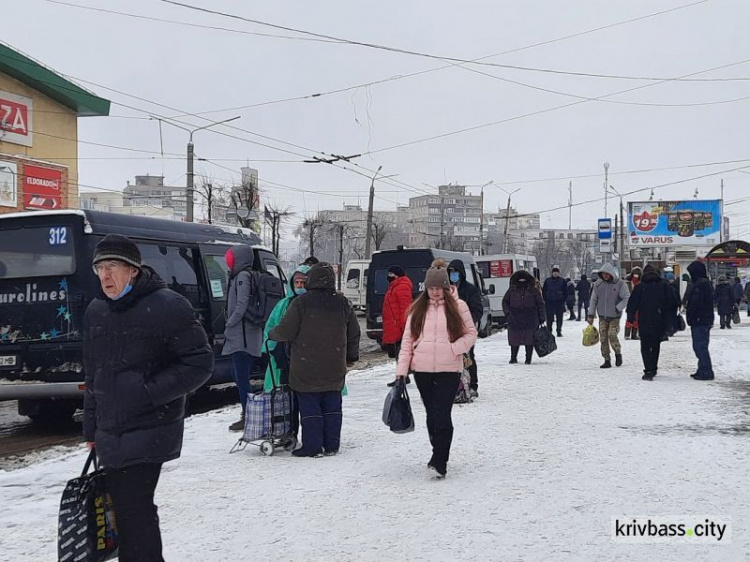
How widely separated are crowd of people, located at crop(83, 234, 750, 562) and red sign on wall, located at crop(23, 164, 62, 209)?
23.2m

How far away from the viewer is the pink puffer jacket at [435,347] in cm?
616

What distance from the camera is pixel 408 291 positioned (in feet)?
36.9

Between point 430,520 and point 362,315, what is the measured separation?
125ft

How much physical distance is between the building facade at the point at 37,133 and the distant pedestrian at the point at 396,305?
23.1 metres

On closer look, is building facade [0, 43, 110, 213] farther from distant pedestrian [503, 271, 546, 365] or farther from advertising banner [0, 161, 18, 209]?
distant pedestrian [503, 271, 546, 365]

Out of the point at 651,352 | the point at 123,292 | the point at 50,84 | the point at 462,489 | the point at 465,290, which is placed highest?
the point at 50,84

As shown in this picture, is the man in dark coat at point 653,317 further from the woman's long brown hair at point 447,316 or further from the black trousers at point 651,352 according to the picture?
the woman's long brown hair at point 447,316

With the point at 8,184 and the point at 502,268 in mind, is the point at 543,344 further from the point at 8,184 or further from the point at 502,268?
the point at 8,184

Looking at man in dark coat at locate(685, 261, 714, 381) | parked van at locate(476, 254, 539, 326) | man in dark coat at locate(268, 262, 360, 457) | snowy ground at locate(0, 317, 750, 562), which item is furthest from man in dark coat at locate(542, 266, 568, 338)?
man in dark coat at locate(268, 262, 360, 457)

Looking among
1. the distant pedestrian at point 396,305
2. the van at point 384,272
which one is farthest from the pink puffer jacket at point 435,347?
the van at point 384,272

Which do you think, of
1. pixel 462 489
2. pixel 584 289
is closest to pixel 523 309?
pixel 462 489

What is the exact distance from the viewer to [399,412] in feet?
20.5

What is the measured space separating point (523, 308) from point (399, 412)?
824 cm

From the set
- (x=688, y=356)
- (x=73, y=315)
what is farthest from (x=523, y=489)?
(x=688, y=356)
